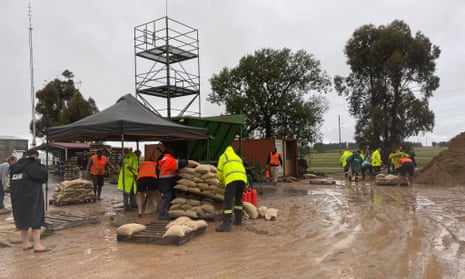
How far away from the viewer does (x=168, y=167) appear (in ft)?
26.4

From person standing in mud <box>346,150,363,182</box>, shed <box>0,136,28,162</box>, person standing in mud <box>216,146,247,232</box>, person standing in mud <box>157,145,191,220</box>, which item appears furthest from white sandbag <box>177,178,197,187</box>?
shed <box>0,136,28,162</box>

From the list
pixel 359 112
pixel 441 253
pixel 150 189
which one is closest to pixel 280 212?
pixel 150 189

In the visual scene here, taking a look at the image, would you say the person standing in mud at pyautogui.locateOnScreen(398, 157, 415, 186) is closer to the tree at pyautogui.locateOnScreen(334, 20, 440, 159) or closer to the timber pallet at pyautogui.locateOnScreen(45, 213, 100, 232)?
the tree at pyautogui.locateOnScreen(334, 20, 440, 159)

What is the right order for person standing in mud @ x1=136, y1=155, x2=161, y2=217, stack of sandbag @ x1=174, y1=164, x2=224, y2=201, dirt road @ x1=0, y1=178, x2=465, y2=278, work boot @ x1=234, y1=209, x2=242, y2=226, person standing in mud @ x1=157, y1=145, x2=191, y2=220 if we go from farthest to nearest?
person standing in mud @ x1=136, y1=155, x2=161, y2=217
person standing in mud @ x1=157, y1=145, x2=191, y2=220
stack of sandbag @ x1=174, y1=164, x2=224, y2=201
work boot @ x1=234, y1=209, x2=242, y2=226
dirt road @ x1=0, y1=178, x2=465, y2=278

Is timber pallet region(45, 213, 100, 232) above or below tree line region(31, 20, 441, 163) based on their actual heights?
below

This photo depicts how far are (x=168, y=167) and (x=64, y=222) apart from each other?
92.3 inches

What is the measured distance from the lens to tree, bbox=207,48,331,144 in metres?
26.0

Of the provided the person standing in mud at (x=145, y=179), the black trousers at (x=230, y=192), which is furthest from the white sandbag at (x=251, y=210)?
the person standing in mud at (x=145, y=179)

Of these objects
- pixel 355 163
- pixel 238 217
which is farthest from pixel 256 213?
pixel 355 163

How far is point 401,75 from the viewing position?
23875 millimetres

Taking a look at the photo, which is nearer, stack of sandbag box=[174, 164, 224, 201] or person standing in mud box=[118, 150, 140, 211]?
stack of sandbag box=[174, 164, 224, 201]

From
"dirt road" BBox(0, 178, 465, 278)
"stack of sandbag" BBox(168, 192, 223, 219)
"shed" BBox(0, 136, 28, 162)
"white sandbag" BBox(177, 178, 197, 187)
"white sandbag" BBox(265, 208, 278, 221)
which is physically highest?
"shed" BBox(0, 136, 28, 162)

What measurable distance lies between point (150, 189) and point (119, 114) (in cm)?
187

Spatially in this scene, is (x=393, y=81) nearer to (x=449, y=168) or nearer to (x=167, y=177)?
(x=449, y=168)
